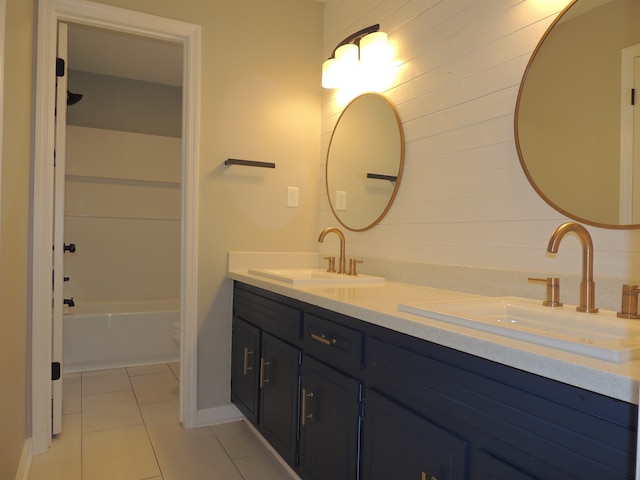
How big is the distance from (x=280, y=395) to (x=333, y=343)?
0.54 metres

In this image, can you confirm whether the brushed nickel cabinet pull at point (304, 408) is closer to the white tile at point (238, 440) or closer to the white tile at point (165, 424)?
the white tile at point (238, 440)

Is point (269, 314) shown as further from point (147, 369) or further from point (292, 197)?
point (147, 369)

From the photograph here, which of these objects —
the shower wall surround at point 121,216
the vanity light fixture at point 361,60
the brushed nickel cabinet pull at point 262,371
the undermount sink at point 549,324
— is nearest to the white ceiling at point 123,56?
the shower wall surround at point 121,216

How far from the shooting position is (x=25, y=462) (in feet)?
6.36

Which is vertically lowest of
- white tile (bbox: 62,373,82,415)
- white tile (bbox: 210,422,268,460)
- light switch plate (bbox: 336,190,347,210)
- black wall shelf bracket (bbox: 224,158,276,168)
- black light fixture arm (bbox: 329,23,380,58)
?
white tile (bbox: 210,422,268,460)

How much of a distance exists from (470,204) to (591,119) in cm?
50

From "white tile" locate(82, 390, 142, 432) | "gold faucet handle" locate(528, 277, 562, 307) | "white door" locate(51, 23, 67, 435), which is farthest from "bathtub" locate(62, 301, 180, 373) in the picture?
"gold faucet handle" locate(528, 277, 562, 307)

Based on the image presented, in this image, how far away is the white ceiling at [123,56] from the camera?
3.30 metres

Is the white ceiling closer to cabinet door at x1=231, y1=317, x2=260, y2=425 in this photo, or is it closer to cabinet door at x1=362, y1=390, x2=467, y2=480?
cabinet door at x1=231, y1=317, x2=260, y2=425

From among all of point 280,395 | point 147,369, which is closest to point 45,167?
point 280,395

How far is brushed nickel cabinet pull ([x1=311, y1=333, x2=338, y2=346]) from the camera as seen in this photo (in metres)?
1.47

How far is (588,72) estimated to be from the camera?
127 centimetres

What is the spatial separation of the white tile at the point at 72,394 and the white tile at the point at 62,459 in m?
0.25

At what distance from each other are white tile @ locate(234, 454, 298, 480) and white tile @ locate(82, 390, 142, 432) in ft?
2.49
